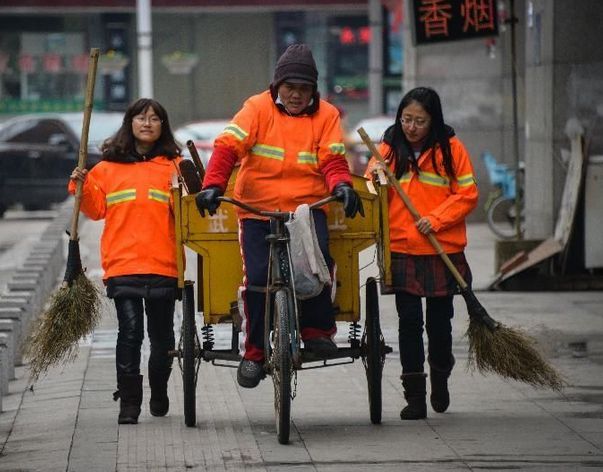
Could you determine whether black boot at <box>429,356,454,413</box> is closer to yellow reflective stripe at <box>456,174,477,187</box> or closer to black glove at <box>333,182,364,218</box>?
yellow reflective stripe at <box>456,174,477,187</box>

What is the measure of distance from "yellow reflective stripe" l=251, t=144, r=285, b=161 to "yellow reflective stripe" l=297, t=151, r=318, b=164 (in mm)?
75

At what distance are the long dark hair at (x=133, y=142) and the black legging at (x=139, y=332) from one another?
27.7 inches

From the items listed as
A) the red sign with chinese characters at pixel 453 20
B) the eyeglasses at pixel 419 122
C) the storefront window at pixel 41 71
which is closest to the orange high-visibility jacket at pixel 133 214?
the eyeglasses at pixel 419 122

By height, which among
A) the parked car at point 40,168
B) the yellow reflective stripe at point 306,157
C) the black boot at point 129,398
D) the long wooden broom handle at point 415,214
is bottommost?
the black boot at point 129,398

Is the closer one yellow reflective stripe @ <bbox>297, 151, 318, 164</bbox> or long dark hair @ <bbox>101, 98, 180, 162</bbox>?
yellow reflective stripe @ <bbox>297, 151, 318, 164</bbox>

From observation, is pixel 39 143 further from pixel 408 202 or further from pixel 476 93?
pixel 408 202

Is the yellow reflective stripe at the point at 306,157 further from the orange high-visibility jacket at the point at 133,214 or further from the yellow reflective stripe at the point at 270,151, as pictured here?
the orange high-visibility jacket at the point at 133,214

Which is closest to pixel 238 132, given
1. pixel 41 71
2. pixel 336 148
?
pixel 336 148

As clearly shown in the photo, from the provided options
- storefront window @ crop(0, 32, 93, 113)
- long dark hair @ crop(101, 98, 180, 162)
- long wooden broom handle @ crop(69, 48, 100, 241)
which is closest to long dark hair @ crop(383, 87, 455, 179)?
long dark hair @ crop(101, 98, 180, 162)

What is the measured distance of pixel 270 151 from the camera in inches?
304

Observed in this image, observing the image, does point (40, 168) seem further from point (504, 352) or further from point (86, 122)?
Result: point (504, 352)

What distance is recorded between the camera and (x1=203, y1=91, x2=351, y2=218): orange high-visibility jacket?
7688 mm

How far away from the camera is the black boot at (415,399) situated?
8.21 m

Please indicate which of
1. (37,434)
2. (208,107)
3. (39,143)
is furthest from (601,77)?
(208,107)
